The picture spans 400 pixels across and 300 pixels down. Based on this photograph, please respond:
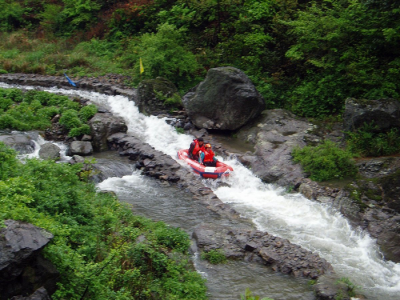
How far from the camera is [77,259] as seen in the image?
5203mm

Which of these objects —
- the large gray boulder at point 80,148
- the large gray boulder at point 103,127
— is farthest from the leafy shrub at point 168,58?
the large gray boulder at point 80,148

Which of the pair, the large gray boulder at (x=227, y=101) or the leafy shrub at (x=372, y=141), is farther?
the large gray boulder at (x=227, y=101)

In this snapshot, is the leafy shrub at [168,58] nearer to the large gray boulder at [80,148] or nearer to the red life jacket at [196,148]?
the red life jacket at [196,148]

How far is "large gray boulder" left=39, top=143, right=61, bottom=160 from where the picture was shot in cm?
1248

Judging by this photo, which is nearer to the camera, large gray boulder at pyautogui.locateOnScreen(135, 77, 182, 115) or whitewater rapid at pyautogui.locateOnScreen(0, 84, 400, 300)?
whitewater rapid at pyautogui.locateOnScreen(0, 84, 400, 300)

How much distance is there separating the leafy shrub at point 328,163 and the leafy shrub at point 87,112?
311 inches

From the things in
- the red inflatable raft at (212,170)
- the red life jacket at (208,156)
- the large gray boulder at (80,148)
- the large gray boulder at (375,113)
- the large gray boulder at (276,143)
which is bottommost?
the large gray boulder at (80,148)

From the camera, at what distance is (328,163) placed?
37.0ft

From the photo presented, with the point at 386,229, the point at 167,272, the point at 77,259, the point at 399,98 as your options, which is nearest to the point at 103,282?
the point at 77,259

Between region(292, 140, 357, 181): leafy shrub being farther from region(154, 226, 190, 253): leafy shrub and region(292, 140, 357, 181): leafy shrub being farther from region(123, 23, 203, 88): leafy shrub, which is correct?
region(123, 23, 203, 88): leafy shrub

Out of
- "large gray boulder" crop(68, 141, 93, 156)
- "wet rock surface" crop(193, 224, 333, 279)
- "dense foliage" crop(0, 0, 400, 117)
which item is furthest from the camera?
"dense foliage" crop(0, 0, 400, 117)

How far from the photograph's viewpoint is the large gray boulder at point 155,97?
17375 millimetres

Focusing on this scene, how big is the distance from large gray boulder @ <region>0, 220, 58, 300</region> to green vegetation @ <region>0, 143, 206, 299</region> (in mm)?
172

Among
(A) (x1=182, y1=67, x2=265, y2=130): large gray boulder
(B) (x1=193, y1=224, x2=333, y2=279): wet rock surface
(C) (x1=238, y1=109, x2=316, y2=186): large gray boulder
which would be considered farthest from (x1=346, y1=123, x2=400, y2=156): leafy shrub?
(B) (x1=193, y1=224, x2=333, y2=279): wet rock surface
